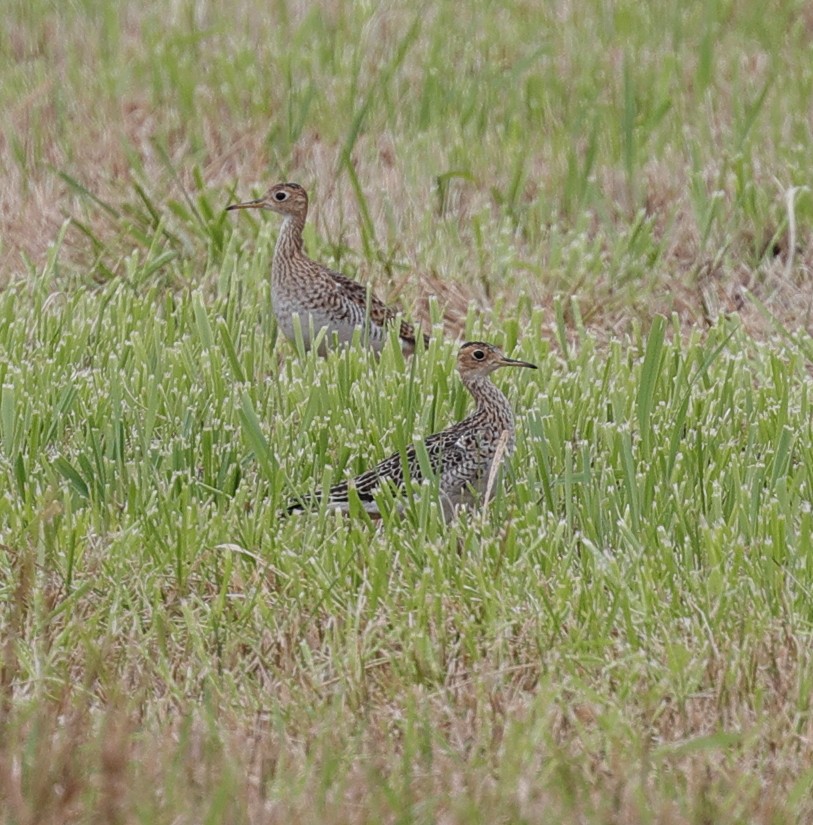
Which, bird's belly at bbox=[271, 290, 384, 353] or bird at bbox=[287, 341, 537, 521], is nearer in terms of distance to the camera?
bird at bbox=[287, 341, 537, 521]

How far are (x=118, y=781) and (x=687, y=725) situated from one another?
1.51 meters

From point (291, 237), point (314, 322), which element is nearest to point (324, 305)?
point (314, 322)

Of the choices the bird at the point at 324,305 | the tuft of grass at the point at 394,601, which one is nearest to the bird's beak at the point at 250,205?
the bird at the point at 324,305

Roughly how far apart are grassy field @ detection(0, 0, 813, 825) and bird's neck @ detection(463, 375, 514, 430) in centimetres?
14

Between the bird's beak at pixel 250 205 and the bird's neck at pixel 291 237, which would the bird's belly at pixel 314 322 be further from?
the bird's beak at pixel 250 205

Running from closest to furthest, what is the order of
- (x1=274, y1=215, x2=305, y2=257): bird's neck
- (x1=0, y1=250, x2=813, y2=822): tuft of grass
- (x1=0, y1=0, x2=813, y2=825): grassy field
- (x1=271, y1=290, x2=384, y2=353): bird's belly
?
(x1=0, y1=250, x2=813, y2=822): tuft of grass < (x1=0, y1=0, x2=813, y2=825): grassy field < (x1=271, y1=290, x2=384, y2=353): bird's belly < (x1=274, y1=215, x2=305, y2=257): bird's neck

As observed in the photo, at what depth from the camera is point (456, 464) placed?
17.7 ft

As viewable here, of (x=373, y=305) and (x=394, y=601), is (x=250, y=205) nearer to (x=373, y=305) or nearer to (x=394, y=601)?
(x=373, y=305)

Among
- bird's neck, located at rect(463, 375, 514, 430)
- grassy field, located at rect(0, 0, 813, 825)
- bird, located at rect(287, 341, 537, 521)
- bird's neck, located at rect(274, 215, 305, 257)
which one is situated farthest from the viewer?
bird's neck, located at rect(274, 215, 305, 257)

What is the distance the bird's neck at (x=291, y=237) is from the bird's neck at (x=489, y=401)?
1.96 meters

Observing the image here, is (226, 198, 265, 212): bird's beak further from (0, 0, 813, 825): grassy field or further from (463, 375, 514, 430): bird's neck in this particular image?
(463, 375, 514, 430): bird's neck

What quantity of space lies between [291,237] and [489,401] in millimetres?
2303

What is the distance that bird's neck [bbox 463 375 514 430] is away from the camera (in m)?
5.70

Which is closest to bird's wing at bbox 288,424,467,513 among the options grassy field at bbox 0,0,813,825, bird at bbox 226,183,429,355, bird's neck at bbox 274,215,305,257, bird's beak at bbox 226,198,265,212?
grassy field at bbox 0,0,813,825
